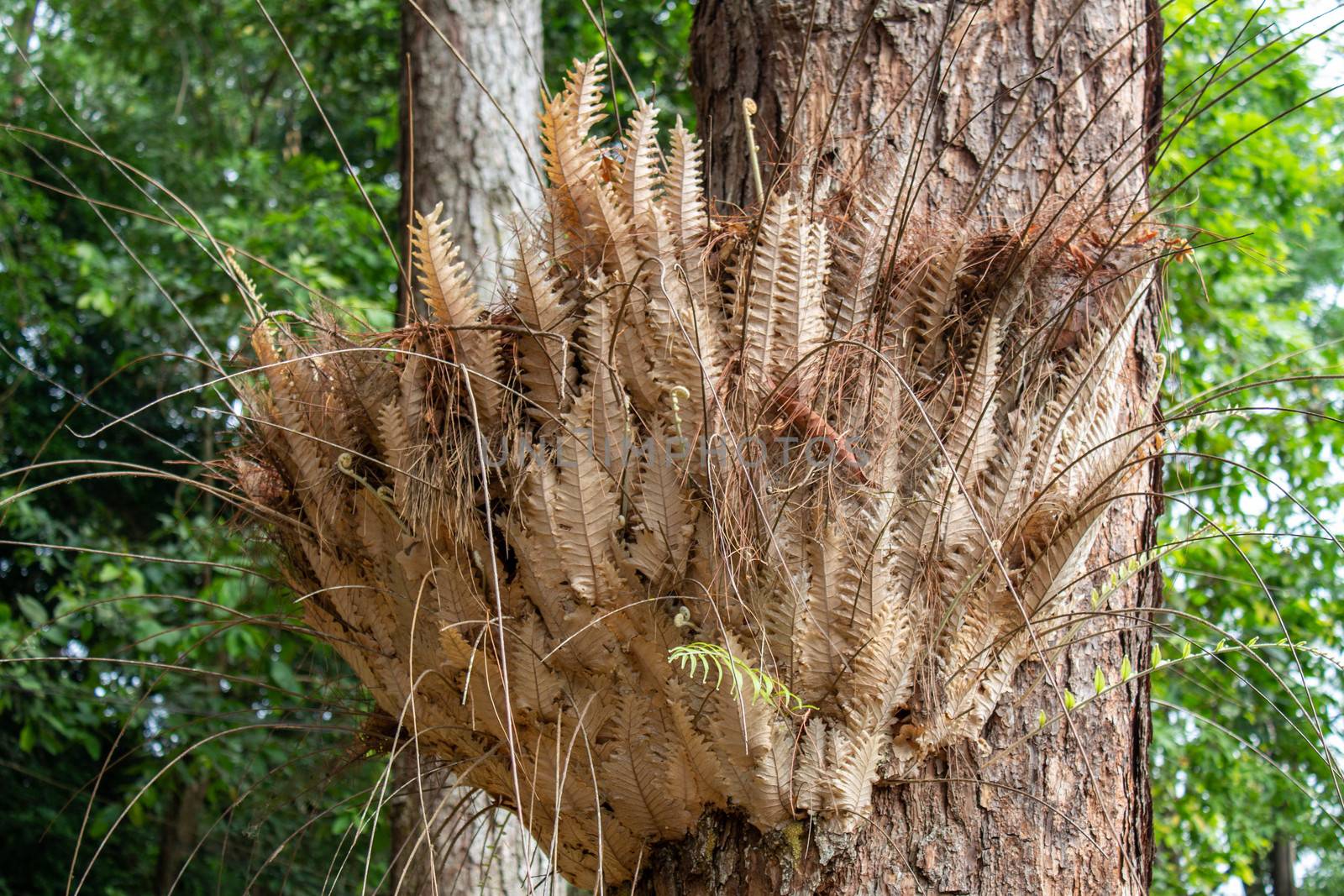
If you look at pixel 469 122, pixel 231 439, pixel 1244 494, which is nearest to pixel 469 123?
pixel 469 122

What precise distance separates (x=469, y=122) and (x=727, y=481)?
7.89 ft

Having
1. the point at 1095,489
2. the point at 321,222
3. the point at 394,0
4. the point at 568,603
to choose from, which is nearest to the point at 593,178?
the point at 568,603

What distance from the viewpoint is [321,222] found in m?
→ 5.39

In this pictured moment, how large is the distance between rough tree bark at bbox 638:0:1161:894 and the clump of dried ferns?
0.05 metres

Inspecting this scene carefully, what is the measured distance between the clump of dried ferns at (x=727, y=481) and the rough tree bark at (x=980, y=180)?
54mm

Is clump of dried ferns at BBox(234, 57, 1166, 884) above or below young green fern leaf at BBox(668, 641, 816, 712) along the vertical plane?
above

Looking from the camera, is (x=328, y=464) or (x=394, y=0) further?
(x=394, y=0)

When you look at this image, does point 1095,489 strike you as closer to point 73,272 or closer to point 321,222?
point 321,222

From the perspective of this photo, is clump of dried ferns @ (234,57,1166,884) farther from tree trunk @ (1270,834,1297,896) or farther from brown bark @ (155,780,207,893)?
tree trunk @ (1270,834,1297,896)

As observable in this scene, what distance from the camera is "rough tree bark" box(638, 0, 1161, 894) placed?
130 cm

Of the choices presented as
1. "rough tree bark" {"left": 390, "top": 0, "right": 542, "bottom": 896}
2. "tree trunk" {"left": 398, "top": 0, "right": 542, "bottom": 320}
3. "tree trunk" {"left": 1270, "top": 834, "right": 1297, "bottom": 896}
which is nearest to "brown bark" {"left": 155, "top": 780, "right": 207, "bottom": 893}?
"rough tree bark" {"left": 390, "top": 0, "right": 542, "bottom": 896}

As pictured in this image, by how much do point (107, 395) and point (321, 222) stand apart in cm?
317

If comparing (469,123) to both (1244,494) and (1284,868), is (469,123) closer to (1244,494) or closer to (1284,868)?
(1244,494)

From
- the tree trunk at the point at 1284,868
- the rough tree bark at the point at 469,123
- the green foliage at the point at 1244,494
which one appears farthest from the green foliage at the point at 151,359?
the tree trunk at the point at 1284,868
